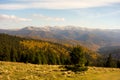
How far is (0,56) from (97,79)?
9689 centimetres

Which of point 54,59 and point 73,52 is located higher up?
point 73,52

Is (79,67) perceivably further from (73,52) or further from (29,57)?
(29,57)

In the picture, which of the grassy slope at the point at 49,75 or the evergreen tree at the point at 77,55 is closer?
the grassy slope at the point at 49,75

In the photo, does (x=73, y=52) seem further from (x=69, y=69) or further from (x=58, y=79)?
(x=58, y=79)

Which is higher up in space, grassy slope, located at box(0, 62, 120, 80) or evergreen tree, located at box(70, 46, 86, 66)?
evergreen tree, located at box(70, 46, 86, 66)

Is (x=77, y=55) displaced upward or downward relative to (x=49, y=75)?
upward

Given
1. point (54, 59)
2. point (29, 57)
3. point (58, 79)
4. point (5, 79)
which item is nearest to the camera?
point (5, 79)

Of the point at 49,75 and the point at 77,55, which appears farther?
the point at 77,55

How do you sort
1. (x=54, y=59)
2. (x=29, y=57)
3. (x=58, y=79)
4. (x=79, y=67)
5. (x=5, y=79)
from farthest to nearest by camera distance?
(x=54, y=59) < (x=29, y=57) < (x=79, y=67) < (x=58, y=79) < (x=5, y=79)

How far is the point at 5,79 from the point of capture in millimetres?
28531

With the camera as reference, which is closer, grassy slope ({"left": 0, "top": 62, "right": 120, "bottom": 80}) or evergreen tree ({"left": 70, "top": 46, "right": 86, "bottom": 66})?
grassy slope ({"left": 0, "top": 62, "right": 120, "bottom": 80})

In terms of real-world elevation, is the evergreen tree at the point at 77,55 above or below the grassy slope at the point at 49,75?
above

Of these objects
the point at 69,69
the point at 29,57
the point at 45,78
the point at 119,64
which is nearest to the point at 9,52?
the point at 29,57

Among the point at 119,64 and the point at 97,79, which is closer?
the point at 97,79
